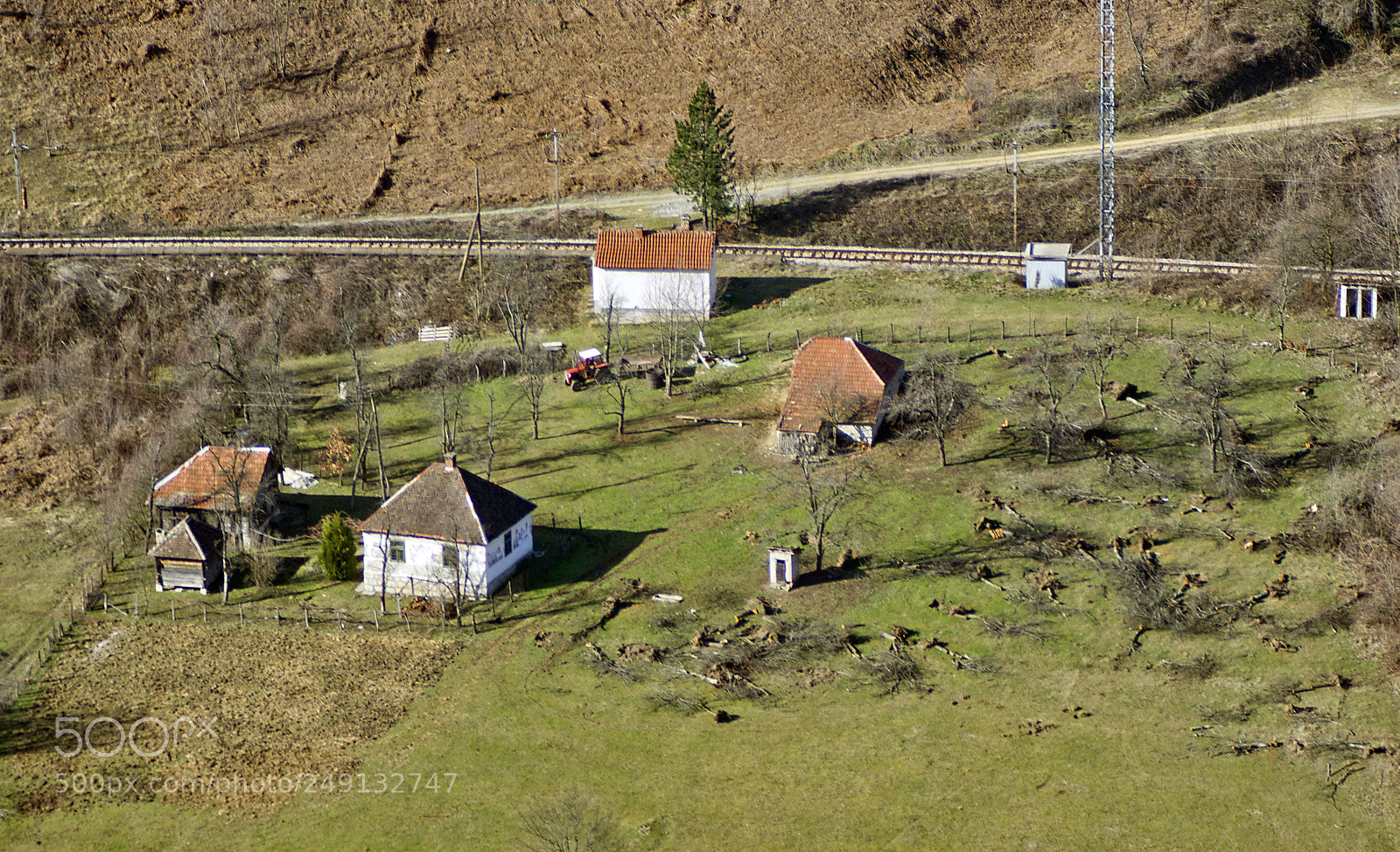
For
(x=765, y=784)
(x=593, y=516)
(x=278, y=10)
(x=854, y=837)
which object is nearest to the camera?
(x=854, y=837)

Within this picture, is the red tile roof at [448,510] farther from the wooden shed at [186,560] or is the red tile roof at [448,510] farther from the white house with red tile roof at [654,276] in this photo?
the white house with red tile roof at [654,276]

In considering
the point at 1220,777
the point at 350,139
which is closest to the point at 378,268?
the point at 350,139

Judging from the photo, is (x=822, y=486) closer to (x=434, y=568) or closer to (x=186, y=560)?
(x=434, y=568)

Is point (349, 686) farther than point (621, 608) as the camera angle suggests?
No

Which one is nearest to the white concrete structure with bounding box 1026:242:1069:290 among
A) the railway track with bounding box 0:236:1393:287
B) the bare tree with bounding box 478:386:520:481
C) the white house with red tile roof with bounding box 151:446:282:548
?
the railway track with bounding box 0:236:1393:287

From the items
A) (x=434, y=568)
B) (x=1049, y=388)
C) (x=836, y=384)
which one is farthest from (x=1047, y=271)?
(x=434, y=568)

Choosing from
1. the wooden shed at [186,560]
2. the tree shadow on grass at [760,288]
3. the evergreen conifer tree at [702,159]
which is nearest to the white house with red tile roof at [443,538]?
the wooden shed at [186,560]

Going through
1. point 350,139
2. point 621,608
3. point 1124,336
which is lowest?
point 621,608

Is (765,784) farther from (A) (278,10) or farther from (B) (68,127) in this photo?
(A) (278,10)
